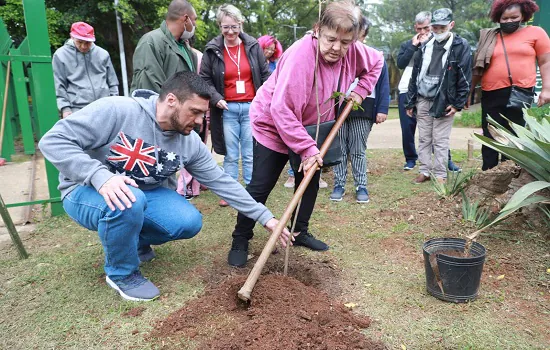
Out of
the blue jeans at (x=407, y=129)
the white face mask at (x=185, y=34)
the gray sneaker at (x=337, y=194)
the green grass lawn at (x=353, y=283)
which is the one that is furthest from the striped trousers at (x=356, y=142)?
the white face mask at (x=185, y=34)

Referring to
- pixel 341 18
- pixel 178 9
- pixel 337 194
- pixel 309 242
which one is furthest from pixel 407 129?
pixel 341 18

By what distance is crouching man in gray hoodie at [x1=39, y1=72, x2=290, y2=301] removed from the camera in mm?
2508

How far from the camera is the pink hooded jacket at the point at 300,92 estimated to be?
2.80 meters

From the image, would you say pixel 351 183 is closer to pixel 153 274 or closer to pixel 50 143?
pixel 153 274

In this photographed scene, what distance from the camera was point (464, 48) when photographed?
4797 millimetres

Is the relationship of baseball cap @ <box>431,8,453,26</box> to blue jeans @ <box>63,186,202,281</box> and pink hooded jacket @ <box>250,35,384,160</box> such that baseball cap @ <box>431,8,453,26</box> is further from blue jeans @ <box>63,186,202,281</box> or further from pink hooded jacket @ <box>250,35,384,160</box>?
blue jeans @ <box>63,186,202,281</box>

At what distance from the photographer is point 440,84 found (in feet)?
16.2

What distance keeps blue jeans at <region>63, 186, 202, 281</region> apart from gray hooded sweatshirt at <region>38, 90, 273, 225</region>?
113 millimetres

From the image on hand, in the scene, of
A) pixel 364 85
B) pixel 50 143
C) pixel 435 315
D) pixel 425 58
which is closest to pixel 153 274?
pixel 50 143

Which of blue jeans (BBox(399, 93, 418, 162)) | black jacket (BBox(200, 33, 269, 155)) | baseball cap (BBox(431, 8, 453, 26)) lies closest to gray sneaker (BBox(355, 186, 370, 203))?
black jacket (BBox(200, 33, 269, 155))

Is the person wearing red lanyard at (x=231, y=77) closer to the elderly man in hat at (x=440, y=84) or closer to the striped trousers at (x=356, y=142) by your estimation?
the striped trousers at (x=356, y=142)

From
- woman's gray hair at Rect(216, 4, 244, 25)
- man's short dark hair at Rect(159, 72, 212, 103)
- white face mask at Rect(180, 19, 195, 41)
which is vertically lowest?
man's short dark hair at Rect(159, 72, 212, 103)

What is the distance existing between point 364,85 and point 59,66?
3424mm

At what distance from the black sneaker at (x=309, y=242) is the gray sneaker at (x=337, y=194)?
4.43ft
